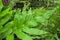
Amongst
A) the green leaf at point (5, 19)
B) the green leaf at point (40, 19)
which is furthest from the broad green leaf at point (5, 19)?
the green leaf at point (40, 19)

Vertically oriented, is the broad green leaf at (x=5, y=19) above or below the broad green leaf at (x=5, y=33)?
above

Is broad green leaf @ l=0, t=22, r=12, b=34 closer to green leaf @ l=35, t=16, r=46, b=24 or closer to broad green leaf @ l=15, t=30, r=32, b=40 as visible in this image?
broad green leaf @ l=15, t=30, r=32, b=40

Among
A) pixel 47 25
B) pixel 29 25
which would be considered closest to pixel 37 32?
pixel 29 25

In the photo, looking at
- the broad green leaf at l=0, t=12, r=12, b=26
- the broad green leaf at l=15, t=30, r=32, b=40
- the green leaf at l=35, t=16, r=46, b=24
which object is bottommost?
the broad green leaf at l=15, t=30, r=32, b=40

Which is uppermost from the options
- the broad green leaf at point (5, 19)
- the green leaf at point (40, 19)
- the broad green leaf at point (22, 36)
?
the broad green leaf at point (5, 19)

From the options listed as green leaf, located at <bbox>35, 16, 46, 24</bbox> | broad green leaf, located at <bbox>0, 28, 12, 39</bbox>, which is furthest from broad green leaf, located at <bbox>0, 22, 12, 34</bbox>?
green leaf, located at <bbox>35, 16, 46, 24</bbox>

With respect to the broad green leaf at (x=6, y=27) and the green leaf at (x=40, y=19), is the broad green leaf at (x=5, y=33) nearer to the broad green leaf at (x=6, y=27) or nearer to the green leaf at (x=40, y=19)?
the broad green leaf at (x=6, y=27)

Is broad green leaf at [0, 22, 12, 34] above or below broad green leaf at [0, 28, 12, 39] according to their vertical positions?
above

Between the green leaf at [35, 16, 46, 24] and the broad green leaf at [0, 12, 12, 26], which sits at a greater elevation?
the broad green leaf at [0, 12, 12, 26]

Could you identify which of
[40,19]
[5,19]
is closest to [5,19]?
[5,19]

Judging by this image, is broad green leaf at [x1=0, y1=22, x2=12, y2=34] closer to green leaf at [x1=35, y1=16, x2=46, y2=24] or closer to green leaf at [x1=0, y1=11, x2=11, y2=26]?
green leaf at [x1=0, y1=11, x2=11, y2=26]

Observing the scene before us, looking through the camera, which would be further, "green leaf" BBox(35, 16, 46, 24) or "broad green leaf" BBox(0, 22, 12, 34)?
"green leaf" BBox(35, 16, 46, 24)

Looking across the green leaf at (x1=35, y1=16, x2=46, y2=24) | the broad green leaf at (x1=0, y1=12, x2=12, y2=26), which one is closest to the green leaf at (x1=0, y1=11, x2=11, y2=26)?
the broad green leaf at (x1=0, y1=12, x2=12, y2=26)

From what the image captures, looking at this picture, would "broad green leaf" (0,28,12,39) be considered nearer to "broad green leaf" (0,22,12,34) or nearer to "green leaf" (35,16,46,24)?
"broad green leaf" (0,22,12,34)
